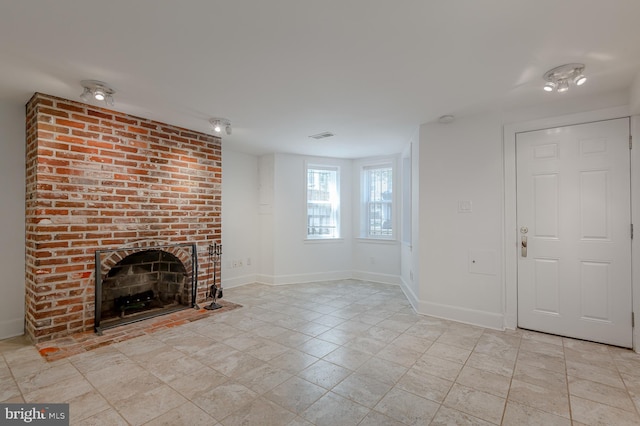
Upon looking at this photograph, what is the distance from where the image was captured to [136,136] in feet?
11.4

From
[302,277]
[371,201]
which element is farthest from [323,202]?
[302,277]

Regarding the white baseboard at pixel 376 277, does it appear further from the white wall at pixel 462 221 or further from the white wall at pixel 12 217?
the white wall at pixel 12 217

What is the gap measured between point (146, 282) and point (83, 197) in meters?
1.49

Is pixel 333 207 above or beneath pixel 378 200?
beneath

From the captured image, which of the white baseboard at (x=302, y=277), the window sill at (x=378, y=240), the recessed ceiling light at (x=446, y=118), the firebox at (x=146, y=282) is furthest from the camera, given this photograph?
the window sill at (x=378, y=240)

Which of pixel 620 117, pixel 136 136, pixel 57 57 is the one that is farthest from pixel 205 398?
pixel 620 117

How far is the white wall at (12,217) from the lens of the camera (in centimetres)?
301

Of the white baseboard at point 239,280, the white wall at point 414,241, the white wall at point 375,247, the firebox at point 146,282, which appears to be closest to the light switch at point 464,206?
the white wall at point 414,241

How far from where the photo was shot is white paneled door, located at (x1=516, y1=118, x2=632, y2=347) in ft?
9.11

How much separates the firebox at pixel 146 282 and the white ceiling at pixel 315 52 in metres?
1.74

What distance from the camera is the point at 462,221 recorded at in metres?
3.45

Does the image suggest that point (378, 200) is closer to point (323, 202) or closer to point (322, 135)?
point (323, 202)

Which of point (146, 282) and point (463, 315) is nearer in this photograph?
point (463, 315)

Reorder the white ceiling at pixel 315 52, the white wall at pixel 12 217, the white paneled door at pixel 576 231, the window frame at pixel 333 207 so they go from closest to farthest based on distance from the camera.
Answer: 1. the white ceiling at pixel 315 52
2. the white paneled door at pixel 576 231
3. the white wall at pixel 12 217
4. the window frame at pixel 333 207
